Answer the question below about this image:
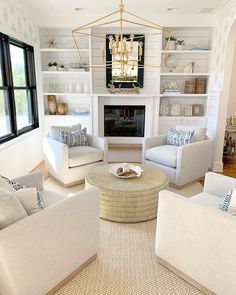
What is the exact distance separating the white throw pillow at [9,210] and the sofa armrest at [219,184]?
1734 millimetres

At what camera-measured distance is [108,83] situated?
4.88m

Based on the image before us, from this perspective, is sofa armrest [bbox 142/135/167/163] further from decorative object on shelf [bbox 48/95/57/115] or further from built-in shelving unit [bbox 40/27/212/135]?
decorative object on shelf [bbox 48/95/57/115]

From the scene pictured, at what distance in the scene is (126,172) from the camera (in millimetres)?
2918

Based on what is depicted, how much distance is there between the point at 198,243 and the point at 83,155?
7.29ft

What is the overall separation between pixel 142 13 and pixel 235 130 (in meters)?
2.82

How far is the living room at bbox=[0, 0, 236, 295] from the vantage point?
1.63m

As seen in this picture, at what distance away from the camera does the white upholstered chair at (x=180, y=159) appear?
11.1ft

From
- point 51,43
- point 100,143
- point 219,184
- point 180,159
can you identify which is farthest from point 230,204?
point 51,43

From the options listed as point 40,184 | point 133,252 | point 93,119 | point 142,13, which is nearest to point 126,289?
point 133,252

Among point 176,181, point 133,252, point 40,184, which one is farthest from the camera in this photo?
point 176,181

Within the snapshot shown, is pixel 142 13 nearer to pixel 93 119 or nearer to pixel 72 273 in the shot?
pixel 93 119

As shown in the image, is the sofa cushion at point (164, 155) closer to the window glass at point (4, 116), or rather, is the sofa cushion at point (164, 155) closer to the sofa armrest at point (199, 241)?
the sofa armrest at point (199, 241)

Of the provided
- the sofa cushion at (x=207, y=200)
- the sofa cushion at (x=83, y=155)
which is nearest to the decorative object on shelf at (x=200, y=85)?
the sofa cushion at (x=83, y=155)

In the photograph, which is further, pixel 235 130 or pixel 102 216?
pixel 235 130
